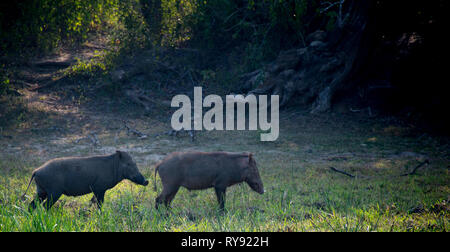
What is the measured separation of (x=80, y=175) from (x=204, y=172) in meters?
1.67

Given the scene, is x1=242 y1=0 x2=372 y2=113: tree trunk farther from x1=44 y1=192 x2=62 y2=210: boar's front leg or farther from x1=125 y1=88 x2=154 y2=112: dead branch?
x1=44 y1=192 x2=62 y2=210: boar's front leg

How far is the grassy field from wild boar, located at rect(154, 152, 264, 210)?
26cm

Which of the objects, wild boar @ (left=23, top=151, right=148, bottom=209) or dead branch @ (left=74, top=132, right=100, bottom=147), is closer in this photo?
wild boar @ (left=23, top=151, right=148, bottom=209)

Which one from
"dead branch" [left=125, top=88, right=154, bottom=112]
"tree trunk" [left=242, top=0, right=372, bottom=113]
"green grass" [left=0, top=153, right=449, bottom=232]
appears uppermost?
"tree trunk" [left=242, top=0, right=372, bottom=113]

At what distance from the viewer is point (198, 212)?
5.39 metres

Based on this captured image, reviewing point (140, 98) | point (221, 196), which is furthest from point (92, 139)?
point (221, 196)

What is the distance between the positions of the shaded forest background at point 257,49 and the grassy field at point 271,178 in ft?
3.96

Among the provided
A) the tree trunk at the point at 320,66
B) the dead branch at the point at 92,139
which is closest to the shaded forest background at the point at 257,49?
the tree trunk at the point at 320,66

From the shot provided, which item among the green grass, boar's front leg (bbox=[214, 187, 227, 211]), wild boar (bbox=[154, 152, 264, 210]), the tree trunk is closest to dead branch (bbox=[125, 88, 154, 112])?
the tree trunk

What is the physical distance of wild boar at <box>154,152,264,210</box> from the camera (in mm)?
5707

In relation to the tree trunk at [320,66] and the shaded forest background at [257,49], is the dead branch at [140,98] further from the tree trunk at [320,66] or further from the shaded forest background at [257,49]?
the tree trunk at [320,66]

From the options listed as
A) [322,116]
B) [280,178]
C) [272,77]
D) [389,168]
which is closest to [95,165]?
[280,178]

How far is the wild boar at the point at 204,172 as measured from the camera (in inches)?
225

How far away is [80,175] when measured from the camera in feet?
18.3
